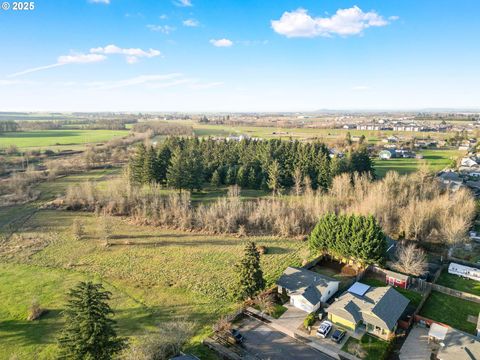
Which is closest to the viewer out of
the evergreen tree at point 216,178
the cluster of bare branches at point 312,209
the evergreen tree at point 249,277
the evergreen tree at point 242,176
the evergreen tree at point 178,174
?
the evergreen tree at point 249,277

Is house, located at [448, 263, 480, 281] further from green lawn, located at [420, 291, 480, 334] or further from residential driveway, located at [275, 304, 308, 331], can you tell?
residential driveway, located at [275, 304, 308, 331]

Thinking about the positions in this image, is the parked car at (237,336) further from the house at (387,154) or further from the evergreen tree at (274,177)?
the house at (387,154)

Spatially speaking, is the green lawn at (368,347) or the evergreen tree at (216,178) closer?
the green lawn at (368,347)

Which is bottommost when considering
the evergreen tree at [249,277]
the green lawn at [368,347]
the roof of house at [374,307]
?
the green lawn at [368,347]

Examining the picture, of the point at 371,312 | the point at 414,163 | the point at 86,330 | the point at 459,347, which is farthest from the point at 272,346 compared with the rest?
the point at 414,163

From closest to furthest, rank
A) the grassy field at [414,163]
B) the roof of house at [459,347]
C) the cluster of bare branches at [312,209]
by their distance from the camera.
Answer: the roof of house at [459,347], the cluster of bare branches at [312,209], the grassy field at [414,163]

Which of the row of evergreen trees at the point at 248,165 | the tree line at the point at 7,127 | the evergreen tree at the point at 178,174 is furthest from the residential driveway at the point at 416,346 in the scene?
the tree line at the point at 7,127

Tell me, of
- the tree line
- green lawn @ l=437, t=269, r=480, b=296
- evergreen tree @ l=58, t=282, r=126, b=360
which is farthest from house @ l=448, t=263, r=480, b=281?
the tree line
